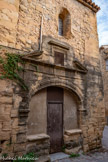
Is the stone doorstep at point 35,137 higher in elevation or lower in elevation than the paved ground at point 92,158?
higher

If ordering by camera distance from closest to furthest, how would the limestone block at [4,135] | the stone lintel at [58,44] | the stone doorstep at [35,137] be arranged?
the limestone block at [4,135] < the stone doorstep at [35,137] < the stone lintel at [58,44]

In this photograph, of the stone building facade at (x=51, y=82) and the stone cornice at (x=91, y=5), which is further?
the stone cornice at (x=91, y=5)

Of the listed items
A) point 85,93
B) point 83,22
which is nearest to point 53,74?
point 85,93

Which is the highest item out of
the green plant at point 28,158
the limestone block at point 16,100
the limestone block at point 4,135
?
the limestone block at point 16,100

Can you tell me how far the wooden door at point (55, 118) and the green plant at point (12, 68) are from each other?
126cm

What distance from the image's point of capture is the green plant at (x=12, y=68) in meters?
3.24

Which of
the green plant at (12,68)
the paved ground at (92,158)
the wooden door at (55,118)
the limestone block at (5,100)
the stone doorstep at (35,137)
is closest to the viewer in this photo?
the limestone block at (5,100)

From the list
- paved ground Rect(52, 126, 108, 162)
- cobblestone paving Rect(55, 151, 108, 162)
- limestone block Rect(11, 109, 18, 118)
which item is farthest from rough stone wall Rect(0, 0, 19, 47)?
cobblestone paving Rect(55, 151, 108, 162)

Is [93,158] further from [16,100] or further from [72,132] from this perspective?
[16,100]

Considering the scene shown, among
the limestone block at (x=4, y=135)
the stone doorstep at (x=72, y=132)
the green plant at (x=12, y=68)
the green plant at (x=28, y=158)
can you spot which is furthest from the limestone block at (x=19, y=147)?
the stone doorstep at (x=72, y=132)

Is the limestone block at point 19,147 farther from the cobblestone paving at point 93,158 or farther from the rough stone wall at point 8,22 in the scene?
the rough stone wall at point 8,22

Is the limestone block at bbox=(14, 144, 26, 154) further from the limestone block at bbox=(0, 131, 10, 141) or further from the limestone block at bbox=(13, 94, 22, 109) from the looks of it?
the limestone block at bbox=(13, 94, 22, 109)

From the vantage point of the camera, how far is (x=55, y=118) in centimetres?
432

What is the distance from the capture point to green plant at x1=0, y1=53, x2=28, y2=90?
3.24 metres
